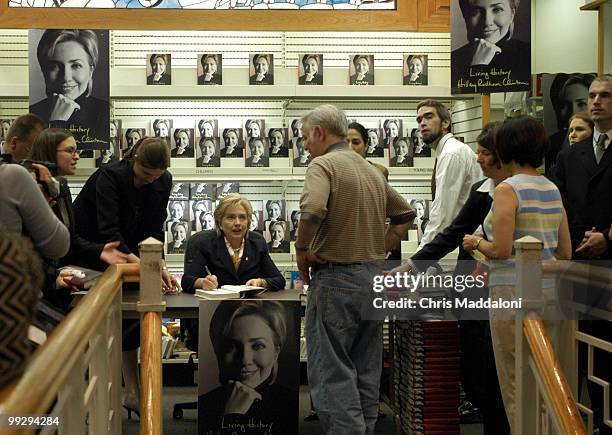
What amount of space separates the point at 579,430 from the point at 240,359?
91.8 inches

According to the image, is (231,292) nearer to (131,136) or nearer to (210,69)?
(131,136)

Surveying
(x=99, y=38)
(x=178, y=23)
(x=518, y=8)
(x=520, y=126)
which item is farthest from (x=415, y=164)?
(x=520, y=126)

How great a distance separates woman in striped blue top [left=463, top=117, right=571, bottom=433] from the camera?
3.58 m

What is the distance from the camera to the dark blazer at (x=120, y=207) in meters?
4.97

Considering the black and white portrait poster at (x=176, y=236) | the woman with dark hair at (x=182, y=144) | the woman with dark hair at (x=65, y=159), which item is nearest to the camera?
the woman with dark hair at (x=65, y=159)

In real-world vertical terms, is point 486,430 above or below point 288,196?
below

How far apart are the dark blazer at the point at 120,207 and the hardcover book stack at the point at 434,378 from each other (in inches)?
64.3

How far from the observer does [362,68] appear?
6.82m

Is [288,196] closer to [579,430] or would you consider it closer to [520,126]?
[520,126]

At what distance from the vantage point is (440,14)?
268 inches

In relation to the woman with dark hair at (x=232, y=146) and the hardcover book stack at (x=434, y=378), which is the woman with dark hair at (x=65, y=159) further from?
the woman with dark hair at (x=232, y=146)

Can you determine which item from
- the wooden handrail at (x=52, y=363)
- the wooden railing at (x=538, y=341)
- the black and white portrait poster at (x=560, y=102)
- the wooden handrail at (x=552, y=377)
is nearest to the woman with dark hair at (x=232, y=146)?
the black and white portrait poster at (x=560, y=102)

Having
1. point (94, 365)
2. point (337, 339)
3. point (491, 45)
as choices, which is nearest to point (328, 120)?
point (337, 339)

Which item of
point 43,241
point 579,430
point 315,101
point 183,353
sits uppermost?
point 315,101
